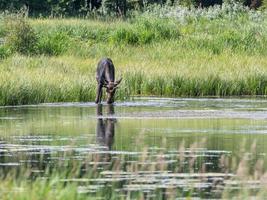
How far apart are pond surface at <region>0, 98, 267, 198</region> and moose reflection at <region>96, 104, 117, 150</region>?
2cm

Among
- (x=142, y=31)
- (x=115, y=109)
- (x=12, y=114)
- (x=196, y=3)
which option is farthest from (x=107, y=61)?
(x=196, y=3)

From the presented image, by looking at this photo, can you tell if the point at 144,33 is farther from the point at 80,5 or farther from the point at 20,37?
the point at 80,5

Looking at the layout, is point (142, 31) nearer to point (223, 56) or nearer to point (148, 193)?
point (223, 56)

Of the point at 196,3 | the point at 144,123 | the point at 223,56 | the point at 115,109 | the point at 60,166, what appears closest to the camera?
the point at 60,166

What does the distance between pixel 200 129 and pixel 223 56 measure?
53.4ft

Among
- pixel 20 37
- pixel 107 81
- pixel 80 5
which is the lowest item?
pixel 107 81

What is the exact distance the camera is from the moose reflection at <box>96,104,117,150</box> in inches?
692

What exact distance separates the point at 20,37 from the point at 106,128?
18.4 m

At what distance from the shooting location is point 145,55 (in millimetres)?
36656

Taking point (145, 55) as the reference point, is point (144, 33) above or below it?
above

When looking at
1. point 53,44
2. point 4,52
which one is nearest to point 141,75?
point 4,52

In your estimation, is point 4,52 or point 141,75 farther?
point 4,52

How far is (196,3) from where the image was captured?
219 feet

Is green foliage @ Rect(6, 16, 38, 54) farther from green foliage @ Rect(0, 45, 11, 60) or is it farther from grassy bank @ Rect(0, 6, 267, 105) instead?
green foliage @ Rect(0, 45, 11, 60)
